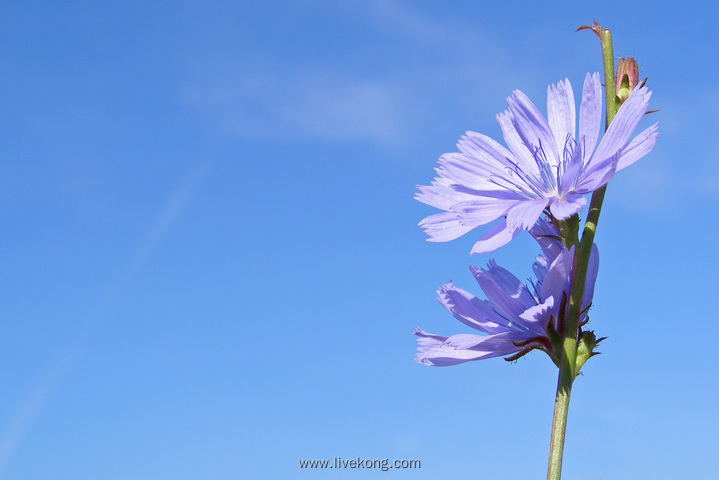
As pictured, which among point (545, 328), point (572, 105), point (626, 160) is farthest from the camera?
point (572, 105)

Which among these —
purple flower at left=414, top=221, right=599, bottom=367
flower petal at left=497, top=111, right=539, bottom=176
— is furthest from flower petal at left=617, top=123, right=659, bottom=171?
flower petal at left=497, top=111, right=539, bottom=176

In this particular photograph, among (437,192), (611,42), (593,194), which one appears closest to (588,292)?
(593,194)

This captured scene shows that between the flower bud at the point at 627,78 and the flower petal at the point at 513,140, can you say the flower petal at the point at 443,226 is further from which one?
the flower bud at the point at 627,78

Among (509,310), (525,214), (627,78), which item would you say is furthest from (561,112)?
(509,310)

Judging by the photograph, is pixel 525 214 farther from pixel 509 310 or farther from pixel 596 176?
pixel 509 310

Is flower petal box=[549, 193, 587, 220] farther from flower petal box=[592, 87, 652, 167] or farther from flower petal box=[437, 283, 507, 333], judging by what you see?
flower petal box=[437, 283, 507, 333]

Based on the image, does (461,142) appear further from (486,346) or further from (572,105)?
(486,346)
